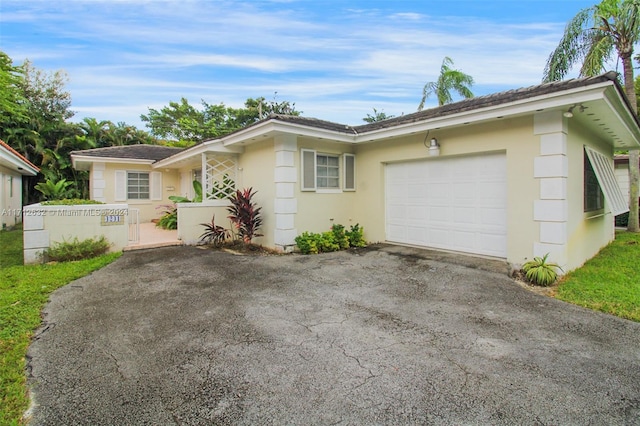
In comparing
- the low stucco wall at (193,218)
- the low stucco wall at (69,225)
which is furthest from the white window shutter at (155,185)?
the low stucco wall at (69,225)

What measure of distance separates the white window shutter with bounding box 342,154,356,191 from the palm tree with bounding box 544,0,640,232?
860cm

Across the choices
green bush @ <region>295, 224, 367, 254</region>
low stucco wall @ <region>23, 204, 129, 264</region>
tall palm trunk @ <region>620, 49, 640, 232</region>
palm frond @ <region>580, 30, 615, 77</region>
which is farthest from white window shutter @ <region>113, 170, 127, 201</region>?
tall palm trunk @ <region>620, 49, 640, 232</region>

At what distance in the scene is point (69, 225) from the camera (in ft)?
25.5

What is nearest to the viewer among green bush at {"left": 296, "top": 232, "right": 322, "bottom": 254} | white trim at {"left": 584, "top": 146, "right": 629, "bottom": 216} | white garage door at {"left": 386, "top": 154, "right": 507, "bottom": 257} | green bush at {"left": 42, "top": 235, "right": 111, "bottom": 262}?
white garage door at {"left": 386, "top": 154, "right": 507, "bottom": 257}

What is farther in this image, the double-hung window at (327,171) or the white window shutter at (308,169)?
the double-hung window at (327,171)

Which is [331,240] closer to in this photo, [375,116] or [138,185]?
[138,185]

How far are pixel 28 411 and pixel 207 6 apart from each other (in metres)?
9.19

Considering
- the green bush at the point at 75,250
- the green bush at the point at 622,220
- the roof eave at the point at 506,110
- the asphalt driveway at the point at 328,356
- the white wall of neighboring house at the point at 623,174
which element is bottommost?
the asphalt driveway at the point at 328,356

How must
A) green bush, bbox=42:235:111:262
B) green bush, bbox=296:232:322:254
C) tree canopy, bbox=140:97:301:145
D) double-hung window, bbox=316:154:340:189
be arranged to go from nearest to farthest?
green bush, bbox=42:235:111:262 → green bush, bbox=296:232:322:254 → double-hung window, bbox=316:154:340:189 → tree canopy, bbox=140:97:301:145

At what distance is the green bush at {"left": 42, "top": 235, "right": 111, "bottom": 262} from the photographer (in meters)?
7.49

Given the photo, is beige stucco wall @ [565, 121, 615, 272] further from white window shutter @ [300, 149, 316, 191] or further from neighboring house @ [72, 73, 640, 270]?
white window shutter @ [300, 149, 316, 191]

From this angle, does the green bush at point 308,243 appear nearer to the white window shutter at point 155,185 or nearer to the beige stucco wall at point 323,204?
the beige stucco wall at point 323,204

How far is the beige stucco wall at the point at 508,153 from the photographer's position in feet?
21.5

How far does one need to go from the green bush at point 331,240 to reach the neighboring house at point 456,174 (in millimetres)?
308
